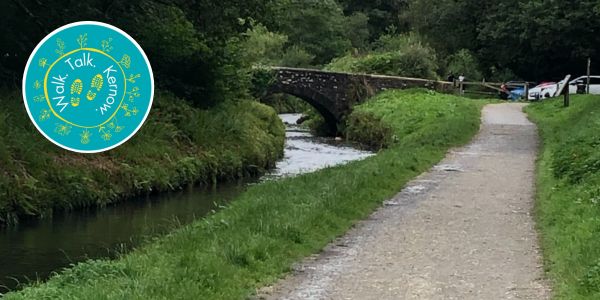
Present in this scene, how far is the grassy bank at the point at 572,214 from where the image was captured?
21.9ft

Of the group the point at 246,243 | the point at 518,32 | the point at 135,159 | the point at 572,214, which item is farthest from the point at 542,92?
the point at 246,243

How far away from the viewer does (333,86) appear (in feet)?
123

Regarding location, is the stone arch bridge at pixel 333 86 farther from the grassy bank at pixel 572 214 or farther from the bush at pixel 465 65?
the grassy bank at pixel 572 214

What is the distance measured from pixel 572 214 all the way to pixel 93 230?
284 inches

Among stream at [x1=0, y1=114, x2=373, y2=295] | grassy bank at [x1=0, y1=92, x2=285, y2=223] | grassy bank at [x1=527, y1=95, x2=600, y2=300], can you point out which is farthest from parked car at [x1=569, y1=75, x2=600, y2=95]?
stream at [x1=0, y1=114, x2=373, y2=295]

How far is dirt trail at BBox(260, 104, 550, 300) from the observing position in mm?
6812

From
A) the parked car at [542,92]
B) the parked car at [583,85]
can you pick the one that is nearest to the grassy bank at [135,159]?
the parked car at [583,85]

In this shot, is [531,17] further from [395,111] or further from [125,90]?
[125,90]

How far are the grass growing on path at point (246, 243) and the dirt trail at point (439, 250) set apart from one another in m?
0.27

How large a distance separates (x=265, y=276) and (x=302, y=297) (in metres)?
0.72

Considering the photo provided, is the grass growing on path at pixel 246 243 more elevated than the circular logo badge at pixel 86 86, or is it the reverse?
the circular logo badge at pixel 86 86

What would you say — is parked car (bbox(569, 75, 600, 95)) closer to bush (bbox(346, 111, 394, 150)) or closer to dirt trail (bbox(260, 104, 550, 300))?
bush (bbox(346, 111, 394, 150))

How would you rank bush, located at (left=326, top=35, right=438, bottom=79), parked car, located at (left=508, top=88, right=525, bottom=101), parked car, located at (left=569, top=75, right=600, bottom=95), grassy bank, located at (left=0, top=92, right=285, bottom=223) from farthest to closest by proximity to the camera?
bush, located at (left=326, top=35, right=438, bottom=79) → parked car, located at (left=508, top=88, right=525, bottom=101) → parked car, located at (left=569, top=75, right=600, bottom=95) → grassy bank, located at (left=0, top=92, right=285, bottom=223)

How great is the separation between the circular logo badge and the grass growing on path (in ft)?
7.20
